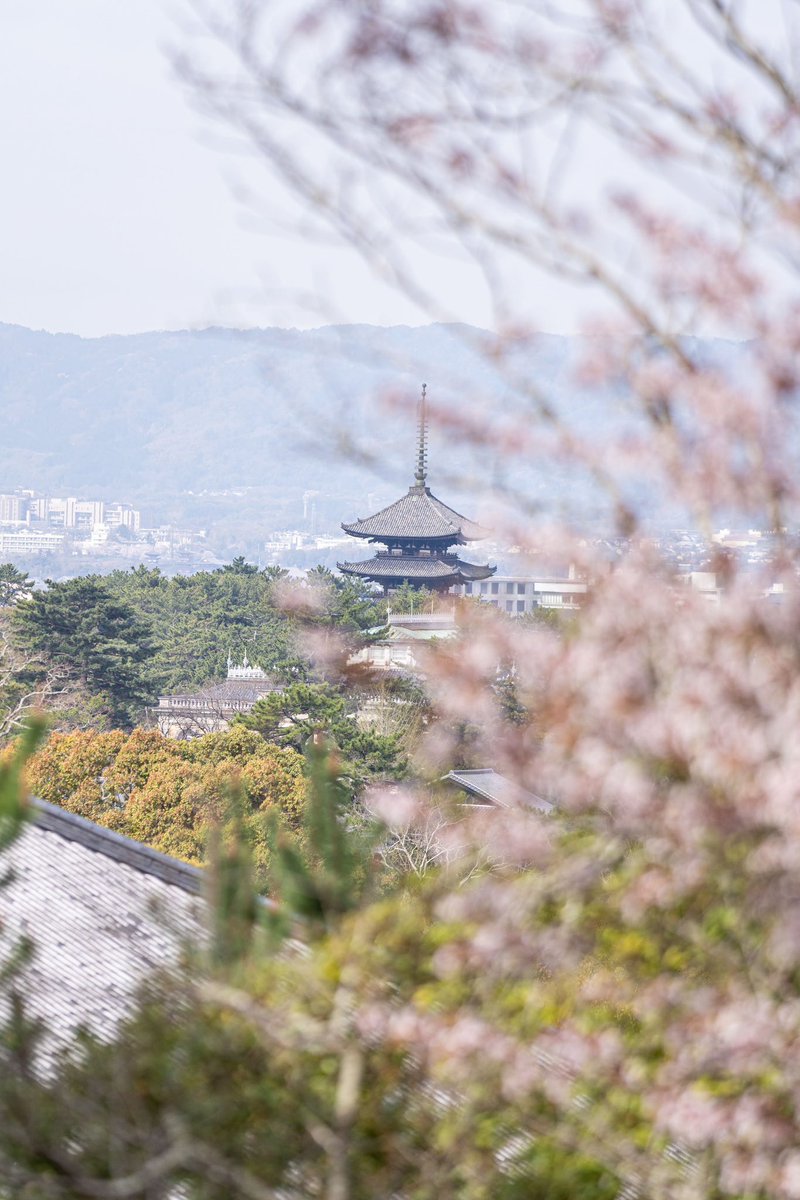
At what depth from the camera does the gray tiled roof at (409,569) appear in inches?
1524

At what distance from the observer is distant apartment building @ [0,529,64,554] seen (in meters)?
164

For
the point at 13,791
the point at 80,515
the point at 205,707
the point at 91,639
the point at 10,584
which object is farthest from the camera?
the point at 80,515

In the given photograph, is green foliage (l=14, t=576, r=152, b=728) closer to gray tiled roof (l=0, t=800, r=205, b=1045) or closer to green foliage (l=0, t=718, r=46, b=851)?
gray tiled roof (l=0, t=800, r=205, b=1045)

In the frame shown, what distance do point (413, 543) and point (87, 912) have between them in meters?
35.3

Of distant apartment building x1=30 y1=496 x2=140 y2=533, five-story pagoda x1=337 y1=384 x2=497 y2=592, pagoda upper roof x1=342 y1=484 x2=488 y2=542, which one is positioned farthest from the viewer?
distant apartment building x1=30 y1=496 x2=140 y2=533

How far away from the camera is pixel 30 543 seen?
167125 mm

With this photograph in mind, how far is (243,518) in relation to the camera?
186750 mm

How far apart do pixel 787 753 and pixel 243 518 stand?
186289mm

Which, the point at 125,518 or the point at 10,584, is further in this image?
the point at 125,518

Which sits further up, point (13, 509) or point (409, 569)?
point (13, 509)

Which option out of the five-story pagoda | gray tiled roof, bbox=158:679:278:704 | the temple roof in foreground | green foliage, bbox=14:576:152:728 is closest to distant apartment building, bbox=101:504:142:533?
the five-story pagoda

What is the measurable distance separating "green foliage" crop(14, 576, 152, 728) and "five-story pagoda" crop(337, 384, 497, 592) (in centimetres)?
1134

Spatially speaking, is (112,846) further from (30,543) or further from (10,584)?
(30,543)

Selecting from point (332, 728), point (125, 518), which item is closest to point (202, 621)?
point (332, 728)
